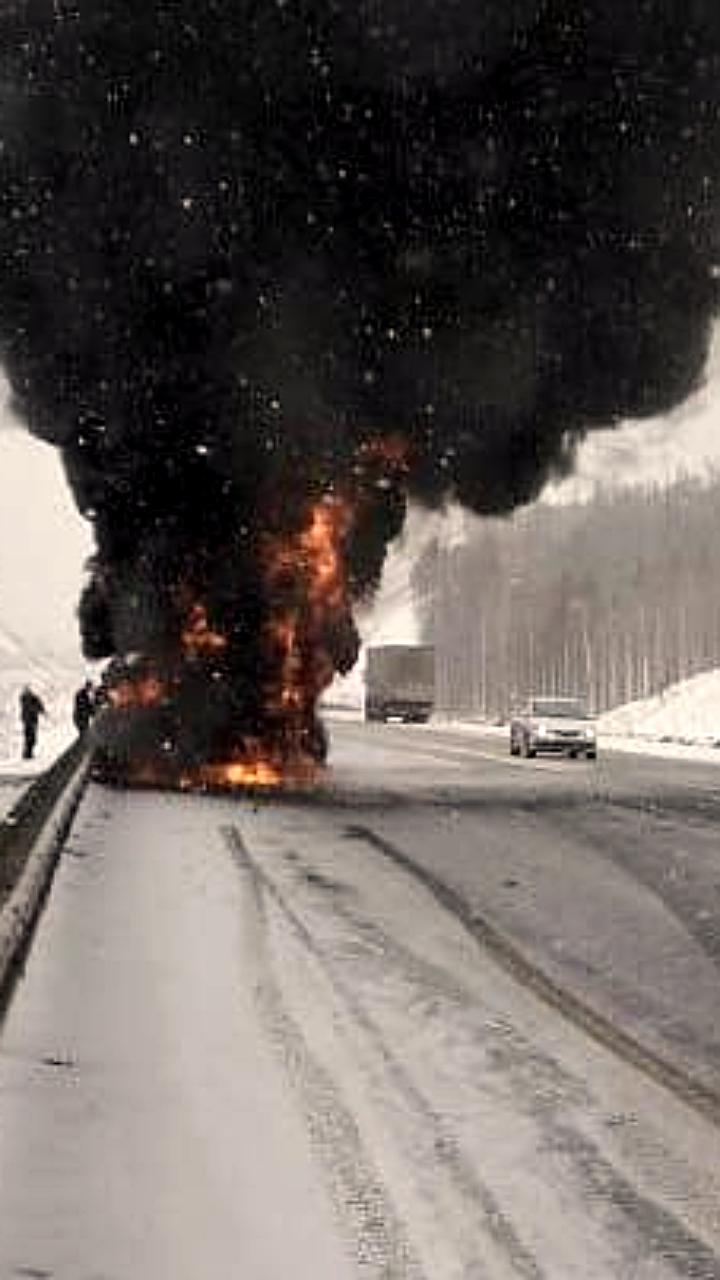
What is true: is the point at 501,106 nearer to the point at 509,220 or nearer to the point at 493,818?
the point at 509,220

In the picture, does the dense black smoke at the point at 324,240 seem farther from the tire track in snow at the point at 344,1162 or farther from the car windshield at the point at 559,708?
the tire track in snow at the point at 344,1162

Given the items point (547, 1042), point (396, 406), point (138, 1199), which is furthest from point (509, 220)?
point (138, 1199)

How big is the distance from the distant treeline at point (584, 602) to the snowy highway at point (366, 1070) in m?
101

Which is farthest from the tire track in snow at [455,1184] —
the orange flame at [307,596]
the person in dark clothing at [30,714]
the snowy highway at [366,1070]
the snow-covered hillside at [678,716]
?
the snow-covered hillside at [678,716]

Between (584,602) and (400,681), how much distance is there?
174 feet

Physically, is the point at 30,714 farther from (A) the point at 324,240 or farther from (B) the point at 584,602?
(B) the point at 584,602

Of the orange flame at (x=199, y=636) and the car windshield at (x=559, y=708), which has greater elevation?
the orange flame at (x=199, y=636)

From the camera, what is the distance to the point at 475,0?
2580 centimetres

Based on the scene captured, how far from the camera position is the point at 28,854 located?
10727 mm

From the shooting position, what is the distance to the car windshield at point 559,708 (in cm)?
3741

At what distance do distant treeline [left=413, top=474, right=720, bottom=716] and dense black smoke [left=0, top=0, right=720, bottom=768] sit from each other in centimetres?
8436

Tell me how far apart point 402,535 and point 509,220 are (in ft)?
16.9

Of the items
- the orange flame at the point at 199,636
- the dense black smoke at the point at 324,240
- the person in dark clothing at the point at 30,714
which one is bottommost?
the person in dark clothing at the point at 30,714

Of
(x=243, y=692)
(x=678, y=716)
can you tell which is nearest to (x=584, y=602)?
(x=678, y=716)
